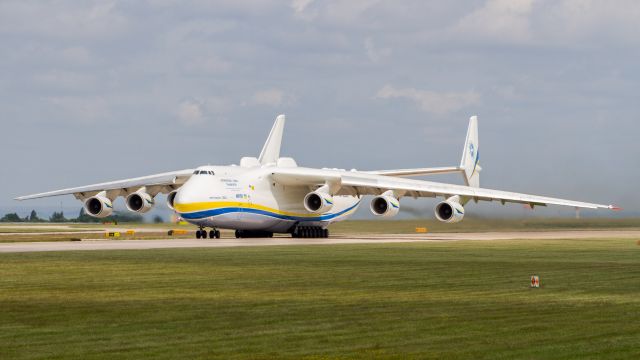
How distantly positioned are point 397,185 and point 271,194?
6756mm

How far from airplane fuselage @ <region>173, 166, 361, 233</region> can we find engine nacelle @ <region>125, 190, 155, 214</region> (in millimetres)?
4952

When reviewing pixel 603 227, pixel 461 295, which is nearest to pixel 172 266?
pixel 461 295

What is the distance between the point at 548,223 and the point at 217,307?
179ft

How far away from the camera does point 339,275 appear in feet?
83.9

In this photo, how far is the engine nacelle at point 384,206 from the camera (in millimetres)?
53312

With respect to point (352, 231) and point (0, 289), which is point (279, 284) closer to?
point (0, 289)

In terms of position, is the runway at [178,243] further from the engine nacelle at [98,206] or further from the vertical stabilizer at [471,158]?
the vertical stabilizer at [471,158]

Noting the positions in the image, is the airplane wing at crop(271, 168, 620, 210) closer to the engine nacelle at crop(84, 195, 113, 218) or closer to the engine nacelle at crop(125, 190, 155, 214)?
the engine nacelle at crop(125, 190, 155, 214)

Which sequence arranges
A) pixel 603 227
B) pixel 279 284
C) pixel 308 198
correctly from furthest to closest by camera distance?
pixel 603 227 < pixel 308 198 < pixel 279 284

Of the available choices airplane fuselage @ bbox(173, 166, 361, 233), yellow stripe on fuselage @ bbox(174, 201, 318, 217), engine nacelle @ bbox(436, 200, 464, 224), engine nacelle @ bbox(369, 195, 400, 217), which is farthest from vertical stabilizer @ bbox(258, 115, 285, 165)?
engine nacelle @ bbox(436, 200, 464, 224)

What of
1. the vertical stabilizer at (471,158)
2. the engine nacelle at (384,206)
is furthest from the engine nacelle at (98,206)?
the vertical stabilizer at (471,158)

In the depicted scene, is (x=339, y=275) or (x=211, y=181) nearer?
(x=339, y=275)

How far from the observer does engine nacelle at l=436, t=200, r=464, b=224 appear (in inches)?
2085

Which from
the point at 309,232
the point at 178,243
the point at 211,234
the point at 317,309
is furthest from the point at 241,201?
the point at 317,309
